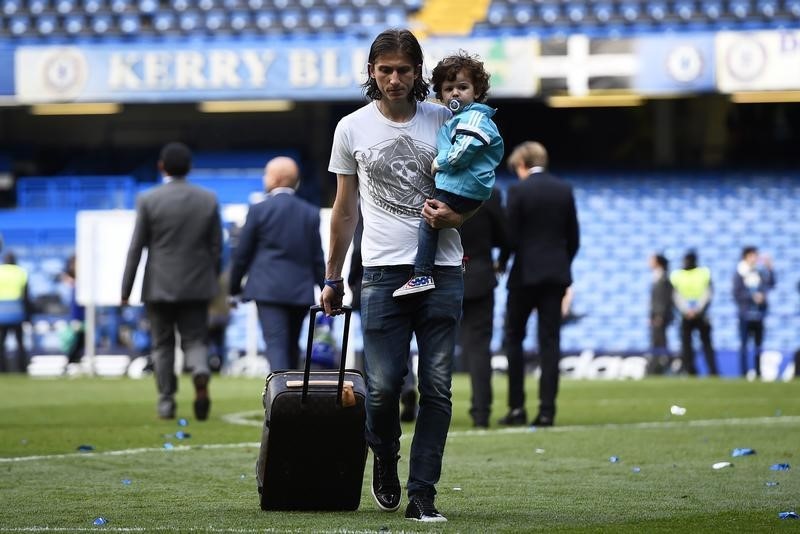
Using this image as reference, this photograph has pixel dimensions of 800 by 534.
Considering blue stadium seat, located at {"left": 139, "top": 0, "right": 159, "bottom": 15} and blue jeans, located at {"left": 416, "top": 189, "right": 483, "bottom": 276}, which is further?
blue stadium seat, located at {"left": 139, "top": 0, "right": 159, "bottom": 15}

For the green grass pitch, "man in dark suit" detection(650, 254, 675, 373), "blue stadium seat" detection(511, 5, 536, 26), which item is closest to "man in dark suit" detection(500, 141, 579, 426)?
the green grass pitch

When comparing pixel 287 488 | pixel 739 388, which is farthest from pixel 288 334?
pixel 739 388

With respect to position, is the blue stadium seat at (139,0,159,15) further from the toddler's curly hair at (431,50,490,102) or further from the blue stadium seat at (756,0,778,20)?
the toddler's curly hair at (431,50,490,102)

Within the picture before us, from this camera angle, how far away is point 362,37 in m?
23.2

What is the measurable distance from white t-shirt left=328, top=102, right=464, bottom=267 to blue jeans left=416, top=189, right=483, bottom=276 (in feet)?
0.19

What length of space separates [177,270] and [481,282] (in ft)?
7.31

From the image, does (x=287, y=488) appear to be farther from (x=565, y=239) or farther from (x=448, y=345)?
(x=565, y=239)

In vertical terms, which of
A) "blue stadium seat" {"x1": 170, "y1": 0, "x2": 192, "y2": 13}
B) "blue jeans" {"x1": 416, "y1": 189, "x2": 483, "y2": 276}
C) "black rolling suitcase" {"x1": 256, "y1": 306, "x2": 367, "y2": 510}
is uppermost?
"blue stadium seat" {"x1": 170, "y1": 0, "x2": 192, "y2": 13}

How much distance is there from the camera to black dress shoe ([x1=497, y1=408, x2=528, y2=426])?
10.7 m

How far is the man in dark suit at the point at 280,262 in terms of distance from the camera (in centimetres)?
987

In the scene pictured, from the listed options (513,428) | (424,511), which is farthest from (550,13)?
(424,511)

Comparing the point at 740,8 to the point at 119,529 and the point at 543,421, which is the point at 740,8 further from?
the point at 119,529

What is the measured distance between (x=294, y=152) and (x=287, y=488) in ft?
67.4

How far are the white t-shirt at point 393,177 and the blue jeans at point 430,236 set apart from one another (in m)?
0.06
